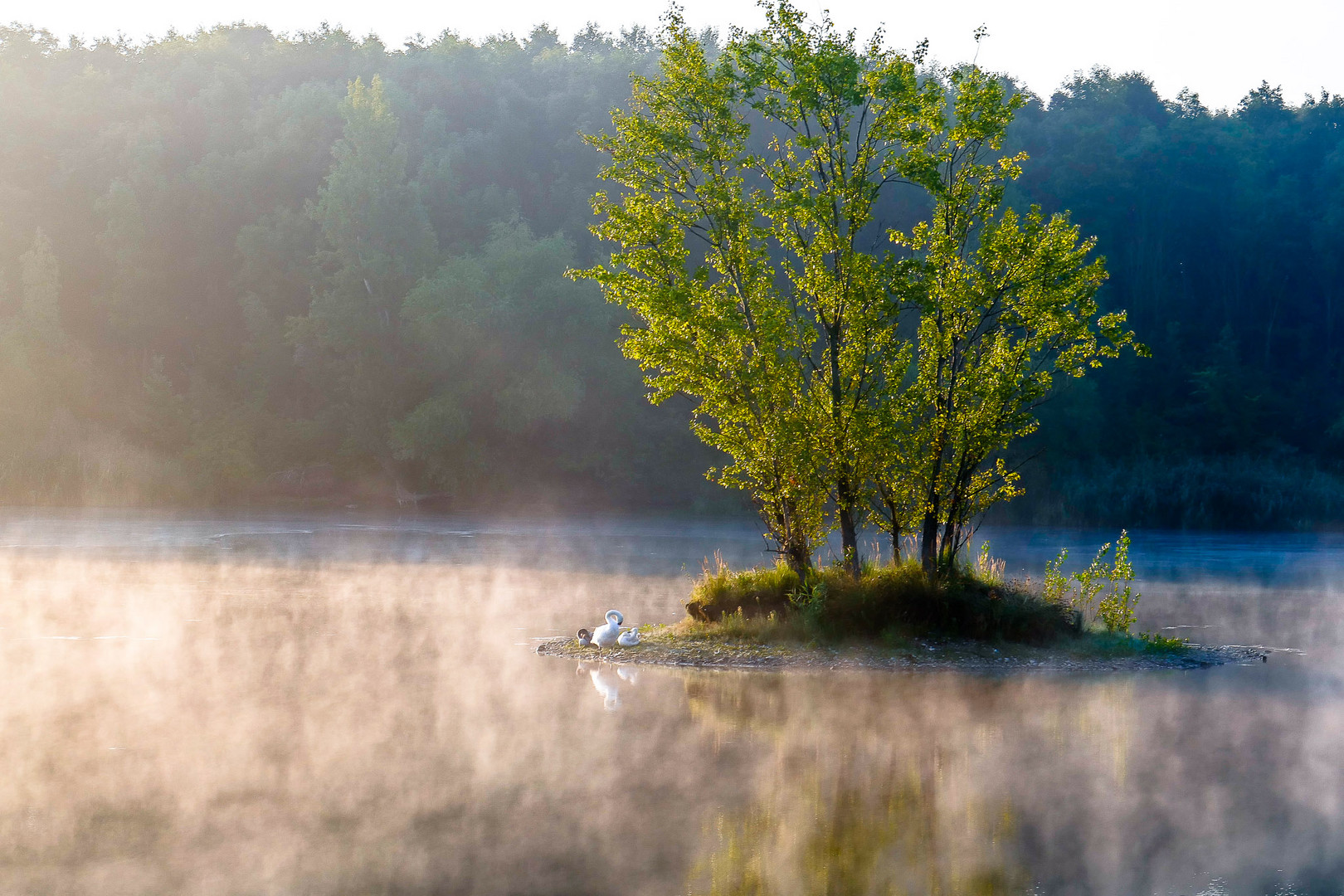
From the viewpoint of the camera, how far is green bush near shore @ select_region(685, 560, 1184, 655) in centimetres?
1434

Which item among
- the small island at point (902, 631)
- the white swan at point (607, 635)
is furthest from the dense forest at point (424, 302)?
the white swan at point (607, 635)

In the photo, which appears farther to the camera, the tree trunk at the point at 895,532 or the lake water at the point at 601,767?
the tree trunk at the point at 895,532

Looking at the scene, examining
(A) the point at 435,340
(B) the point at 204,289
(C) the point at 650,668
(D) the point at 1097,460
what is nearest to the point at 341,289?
(A) the point at 435,340

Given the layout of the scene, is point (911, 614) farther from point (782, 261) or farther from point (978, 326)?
point (782, 261)

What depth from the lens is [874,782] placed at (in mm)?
8273

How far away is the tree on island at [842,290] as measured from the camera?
48.7ft

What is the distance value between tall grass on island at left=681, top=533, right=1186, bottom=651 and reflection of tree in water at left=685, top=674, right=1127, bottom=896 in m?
1.87

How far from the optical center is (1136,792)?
8.05 meters

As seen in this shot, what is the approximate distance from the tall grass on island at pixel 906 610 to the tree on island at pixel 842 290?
0.41 meters

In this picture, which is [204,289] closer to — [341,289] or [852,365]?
[341,289]

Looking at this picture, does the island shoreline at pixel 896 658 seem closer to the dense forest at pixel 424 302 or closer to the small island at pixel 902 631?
the small island at pixel 902 631

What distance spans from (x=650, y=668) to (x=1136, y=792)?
6092 millimetres

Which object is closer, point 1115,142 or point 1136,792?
point 1136,792

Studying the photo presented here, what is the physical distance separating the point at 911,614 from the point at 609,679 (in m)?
3.90
